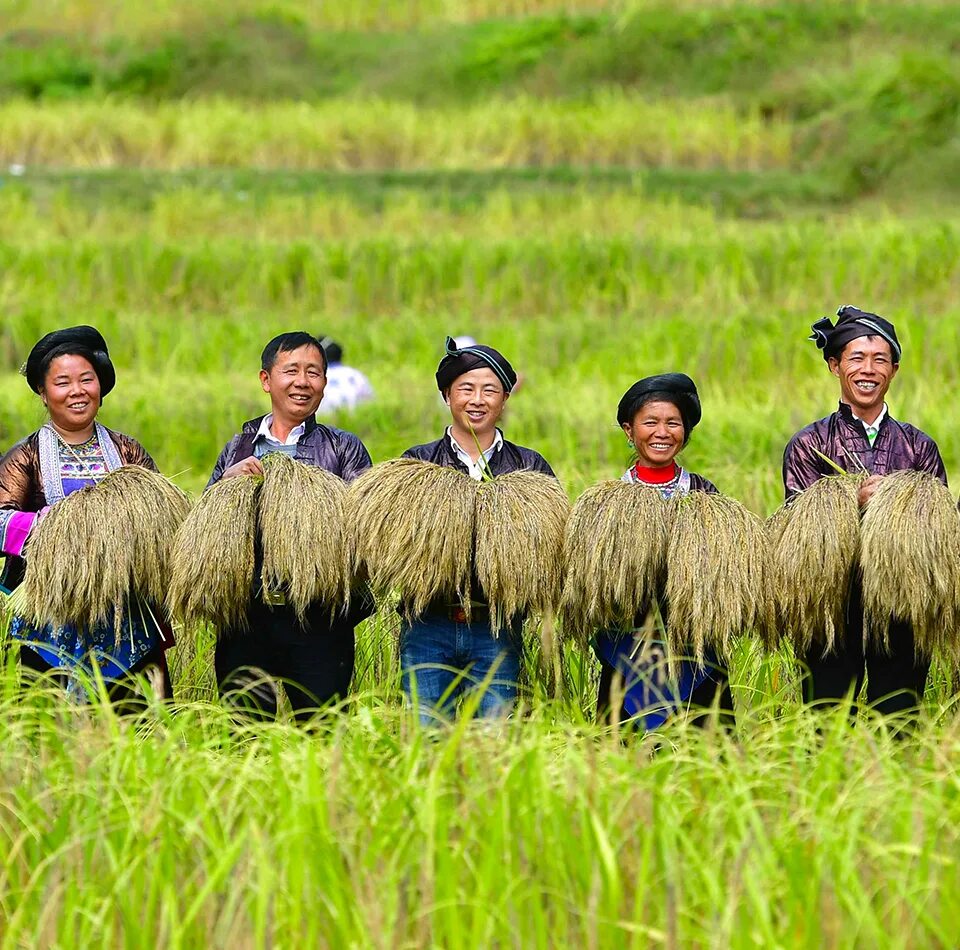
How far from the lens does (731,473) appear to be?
690 cm

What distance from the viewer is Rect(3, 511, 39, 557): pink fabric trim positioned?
12.4 ft

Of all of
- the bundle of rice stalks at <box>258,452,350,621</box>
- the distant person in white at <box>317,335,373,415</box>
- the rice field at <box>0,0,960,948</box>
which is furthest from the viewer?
the distant person in white at <box>317,335,373,415</box>

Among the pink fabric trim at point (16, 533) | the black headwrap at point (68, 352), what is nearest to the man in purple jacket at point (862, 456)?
the black headwrap at point (68, 352)

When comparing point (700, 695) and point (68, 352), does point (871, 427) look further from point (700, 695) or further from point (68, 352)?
point (68, 352)

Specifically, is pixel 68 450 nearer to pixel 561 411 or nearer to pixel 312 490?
pixel 312 490

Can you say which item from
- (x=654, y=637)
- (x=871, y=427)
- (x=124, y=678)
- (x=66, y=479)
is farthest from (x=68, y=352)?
(x=871, y=427)

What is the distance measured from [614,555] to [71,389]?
1279 mm

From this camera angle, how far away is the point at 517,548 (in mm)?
3656

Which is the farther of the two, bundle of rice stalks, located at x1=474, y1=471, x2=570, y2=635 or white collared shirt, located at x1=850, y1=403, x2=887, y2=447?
white collared shirt, located at x1=850, y1=403, x2=887, y2=447

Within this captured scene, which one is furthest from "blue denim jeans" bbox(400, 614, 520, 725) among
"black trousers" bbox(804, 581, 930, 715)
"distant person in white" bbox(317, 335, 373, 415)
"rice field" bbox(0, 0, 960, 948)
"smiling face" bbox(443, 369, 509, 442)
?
"distant person in white" bbox(317, 335, 373, 415)

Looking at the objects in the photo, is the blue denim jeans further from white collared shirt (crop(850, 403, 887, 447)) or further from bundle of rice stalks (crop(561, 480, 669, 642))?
white collared shirt (crop(850, 403, 887, 447))

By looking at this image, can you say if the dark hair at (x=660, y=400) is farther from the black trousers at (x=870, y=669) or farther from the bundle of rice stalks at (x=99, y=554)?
the bundle of rice stalks at (x=99, y=554)

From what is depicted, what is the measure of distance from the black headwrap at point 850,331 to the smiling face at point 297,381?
115cm

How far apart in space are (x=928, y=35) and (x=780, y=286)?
670 centimetres
